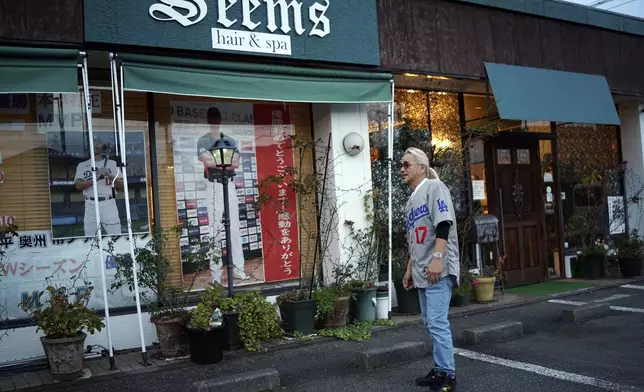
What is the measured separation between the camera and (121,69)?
5988mm

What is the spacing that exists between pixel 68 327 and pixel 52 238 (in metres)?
1.44

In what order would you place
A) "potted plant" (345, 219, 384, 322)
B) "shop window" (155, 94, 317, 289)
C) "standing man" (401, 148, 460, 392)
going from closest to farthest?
"standing man" (401, 148, 460, 392) → "shop window" (155, 94, 317, 289) → "potted plant" (345, 219, 384, 322)

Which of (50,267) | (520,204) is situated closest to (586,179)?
(520,204)

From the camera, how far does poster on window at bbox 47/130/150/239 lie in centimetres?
660

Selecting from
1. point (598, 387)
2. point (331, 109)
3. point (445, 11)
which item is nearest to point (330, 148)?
point (331, 109)

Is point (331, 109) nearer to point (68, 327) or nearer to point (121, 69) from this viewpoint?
point (121, 69)

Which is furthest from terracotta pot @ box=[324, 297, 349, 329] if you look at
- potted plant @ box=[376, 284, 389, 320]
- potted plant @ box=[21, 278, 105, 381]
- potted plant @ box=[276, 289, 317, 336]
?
potted plant @ box=[21, 278, 105, 381]

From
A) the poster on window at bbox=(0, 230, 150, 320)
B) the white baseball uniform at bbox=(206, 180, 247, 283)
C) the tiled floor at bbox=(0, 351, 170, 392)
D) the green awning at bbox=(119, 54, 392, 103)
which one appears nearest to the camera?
the tiled floor at bbox=(0, 351, 170, 392)

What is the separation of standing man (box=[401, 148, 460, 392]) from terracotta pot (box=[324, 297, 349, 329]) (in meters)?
2.26

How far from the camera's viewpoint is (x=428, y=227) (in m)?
4.65

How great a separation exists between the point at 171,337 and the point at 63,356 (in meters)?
1.05

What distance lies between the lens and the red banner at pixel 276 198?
7730 millimetres

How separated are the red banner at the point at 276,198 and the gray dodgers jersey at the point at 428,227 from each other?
3210mm

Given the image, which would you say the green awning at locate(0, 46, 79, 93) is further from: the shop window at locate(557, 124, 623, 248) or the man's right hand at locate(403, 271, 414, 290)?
the shop window at locate(557, 124, 623, 248)
